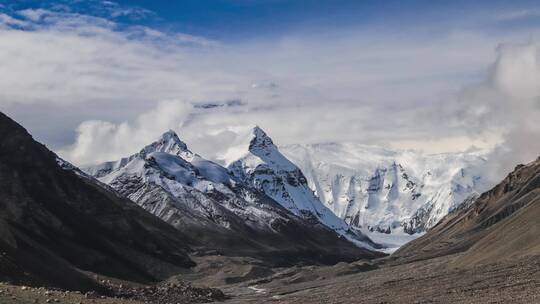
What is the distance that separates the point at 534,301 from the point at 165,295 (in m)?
74.6

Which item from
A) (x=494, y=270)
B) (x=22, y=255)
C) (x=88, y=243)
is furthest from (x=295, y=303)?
(x=88, y=243)

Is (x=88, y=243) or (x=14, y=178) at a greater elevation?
(x=14, y=178)

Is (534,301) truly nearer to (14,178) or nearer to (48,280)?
(48,280)

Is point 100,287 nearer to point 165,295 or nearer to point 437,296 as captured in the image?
point 165,295

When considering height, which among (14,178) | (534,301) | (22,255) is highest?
(14,178)

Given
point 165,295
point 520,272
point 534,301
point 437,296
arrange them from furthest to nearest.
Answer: point 165,295
point 520,272
point 437,296
point 534,301

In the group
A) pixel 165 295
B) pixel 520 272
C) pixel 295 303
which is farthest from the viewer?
pixel 165 295

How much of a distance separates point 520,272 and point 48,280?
60.5 meters

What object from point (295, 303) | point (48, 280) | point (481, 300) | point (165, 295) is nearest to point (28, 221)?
point (165, 295)

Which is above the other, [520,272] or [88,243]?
[88,243]

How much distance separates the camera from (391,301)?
90812 millimetres

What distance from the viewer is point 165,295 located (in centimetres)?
12762

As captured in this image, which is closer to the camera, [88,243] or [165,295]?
[165,295]

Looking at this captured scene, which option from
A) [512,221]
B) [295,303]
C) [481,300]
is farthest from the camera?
[512,221]
